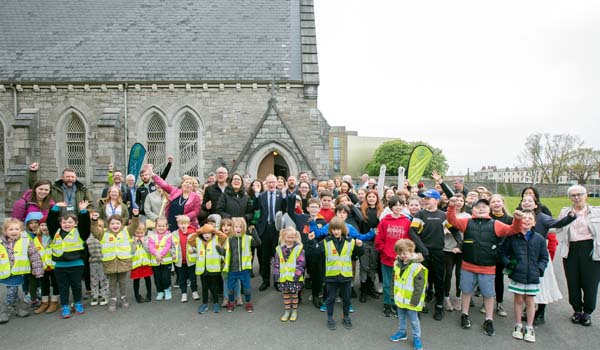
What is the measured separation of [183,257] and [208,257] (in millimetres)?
737

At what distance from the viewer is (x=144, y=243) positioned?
551 centimetres

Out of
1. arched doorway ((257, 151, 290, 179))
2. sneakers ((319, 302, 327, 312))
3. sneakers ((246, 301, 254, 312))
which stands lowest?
sneakers ((319, 302, 327, 312))

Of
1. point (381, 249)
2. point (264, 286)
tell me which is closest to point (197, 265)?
point (264, 286)

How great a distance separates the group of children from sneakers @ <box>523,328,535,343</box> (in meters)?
0.01

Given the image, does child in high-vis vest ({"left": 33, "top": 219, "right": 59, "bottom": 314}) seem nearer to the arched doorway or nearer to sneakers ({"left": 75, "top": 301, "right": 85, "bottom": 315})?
sneakers ({"left": 75, "top": 301, "right": 85, "bottom": 315})

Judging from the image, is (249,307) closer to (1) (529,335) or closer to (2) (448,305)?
(2) (448,305)

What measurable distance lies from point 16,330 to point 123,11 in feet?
51.9

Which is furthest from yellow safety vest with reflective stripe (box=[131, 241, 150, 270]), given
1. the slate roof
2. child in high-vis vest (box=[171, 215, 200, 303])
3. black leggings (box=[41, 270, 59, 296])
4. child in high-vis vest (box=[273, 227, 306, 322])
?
the slate roof

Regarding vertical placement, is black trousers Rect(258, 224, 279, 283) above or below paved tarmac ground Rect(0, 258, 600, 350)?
above

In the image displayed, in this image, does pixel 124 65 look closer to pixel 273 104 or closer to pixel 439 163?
pixel 273 104

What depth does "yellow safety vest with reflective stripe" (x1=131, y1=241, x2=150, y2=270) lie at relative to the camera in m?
5.40

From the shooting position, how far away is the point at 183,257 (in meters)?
5.59

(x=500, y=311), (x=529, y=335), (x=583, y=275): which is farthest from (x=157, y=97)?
(x=583, y=275)

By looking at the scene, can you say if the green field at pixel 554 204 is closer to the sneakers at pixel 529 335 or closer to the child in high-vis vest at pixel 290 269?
the sneakers at pixel 529 335
